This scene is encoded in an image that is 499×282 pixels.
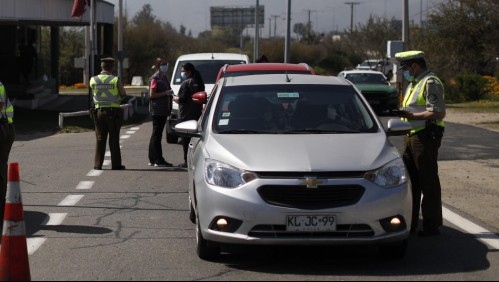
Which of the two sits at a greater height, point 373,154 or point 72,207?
point 373,154

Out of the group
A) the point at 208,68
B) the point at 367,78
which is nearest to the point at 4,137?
the point at 208,68

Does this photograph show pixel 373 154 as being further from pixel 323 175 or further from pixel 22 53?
pixel 22 53

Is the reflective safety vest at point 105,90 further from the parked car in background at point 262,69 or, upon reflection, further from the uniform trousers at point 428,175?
the uniform trousers at point 428,175

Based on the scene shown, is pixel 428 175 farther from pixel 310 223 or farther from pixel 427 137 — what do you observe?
pixel 310 223

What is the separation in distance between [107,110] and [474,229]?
7.34 m

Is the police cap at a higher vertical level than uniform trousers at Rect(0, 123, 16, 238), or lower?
higher

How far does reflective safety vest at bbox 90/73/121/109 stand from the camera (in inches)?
619

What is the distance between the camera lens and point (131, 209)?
1171cm

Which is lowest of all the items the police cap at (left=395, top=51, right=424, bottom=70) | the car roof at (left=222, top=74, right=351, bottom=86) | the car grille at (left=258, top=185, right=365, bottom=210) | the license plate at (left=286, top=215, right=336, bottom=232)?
the license plate at (left=286, top=215, right=336, bottom=232)

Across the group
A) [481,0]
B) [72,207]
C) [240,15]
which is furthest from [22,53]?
[240,15]

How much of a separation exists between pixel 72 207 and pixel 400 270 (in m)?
4.89

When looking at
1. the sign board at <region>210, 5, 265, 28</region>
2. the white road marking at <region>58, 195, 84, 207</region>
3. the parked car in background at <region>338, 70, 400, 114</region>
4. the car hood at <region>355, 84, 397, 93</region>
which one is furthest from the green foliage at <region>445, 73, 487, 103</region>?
the sign board at <region>210, 5, 265, 28</region>

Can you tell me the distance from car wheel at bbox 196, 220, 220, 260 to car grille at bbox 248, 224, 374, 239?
54 centimetres

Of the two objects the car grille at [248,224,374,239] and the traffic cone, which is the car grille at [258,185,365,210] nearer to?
the car grille at [248,224,374,239]
